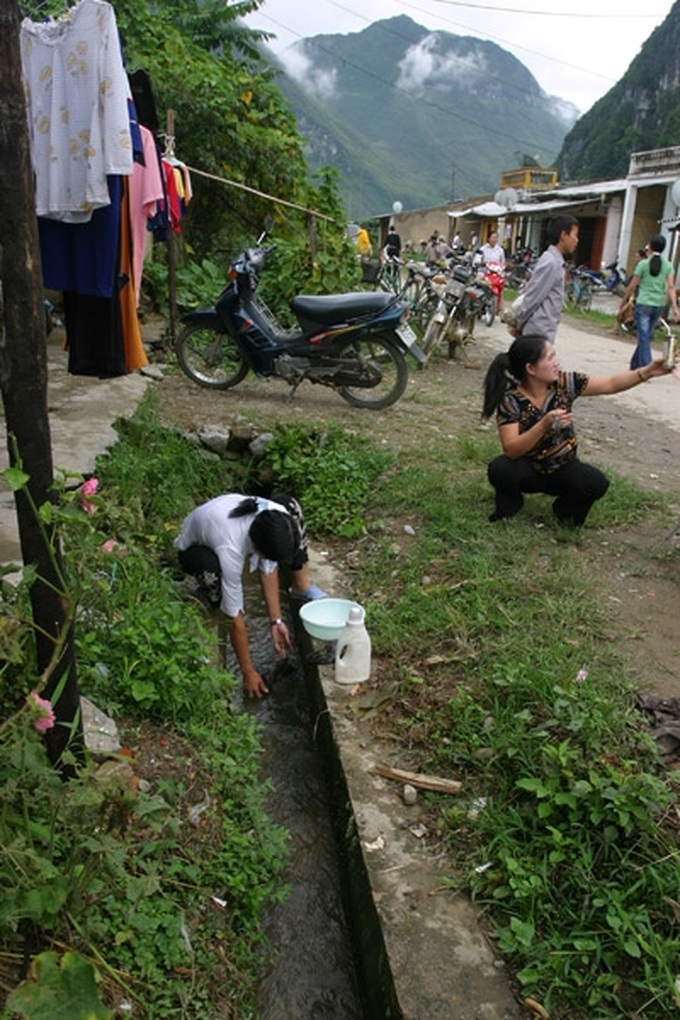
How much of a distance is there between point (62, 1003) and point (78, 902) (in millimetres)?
396

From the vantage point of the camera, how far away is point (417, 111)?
135 m

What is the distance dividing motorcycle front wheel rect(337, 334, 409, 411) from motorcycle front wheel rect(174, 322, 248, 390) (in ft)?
3.35

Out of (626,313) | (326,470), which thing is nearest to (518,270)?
(626,313)

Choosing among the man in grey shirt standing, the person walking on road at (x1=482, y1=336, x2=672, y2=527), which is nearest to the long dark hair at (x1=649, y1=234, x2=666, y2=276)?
the man in grey shirt standing

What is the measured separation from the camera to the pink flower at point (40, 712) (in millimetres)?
1609

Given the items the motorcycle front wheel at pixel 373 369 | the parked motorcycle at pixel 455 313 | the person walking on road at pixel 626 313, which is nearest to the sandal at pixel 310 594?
the motorcycle front wheel at pixel 373 369

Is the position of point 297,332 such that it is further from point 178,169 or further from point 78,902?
point 78,902

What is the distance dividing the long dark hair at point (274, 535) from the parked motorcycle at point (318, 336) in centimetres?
333

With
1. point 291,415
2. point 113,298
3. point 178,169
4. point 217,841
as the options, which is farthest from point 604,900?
point 178,169

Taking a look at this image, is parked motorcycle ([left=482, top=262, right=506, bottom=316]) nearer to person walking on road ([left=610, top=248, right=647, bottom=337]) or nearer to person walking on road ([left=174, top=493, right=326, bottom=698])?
person walking on road ([left=610, top=248, right=647, bottom=337])

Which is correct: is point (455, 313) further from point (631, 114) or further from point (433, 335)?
point (631, 114)

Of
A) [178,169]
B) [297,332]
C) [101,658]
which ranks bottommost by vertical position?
[101,658]

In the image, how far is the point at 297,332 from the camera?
6773mm

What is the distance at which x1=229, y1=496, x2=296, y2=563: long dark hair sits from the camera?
3.35 meters
